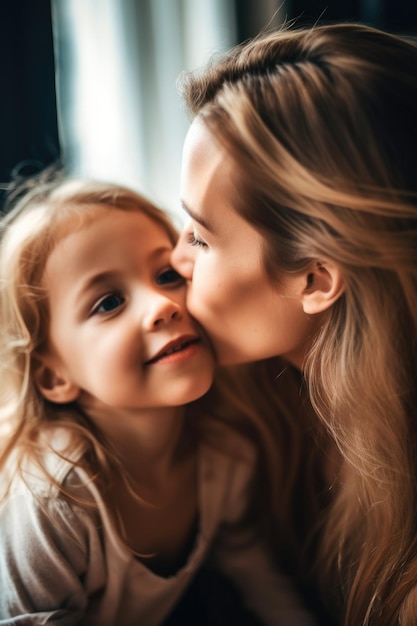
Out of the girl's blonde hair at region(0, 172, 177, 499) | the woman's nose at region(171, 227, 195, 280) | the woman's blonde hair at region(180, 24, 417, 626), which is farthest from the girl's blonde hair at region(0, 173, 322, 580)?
the woman's blonde hair at region(180, 24, 417, 626)

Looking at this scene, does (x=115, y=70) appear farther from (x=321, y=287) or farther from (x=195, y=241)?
(x=321, y=287)

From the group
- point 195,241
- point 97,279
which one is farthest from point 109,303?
point 195,241

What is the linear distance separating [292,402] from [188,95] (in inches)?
23.5

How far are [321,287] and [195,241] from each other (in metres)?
0.21

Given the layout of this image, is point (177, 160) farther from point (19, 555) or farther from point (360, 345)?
point (19, 555)

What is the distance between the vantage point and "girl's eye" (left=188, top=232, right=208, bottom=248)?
0.95 m

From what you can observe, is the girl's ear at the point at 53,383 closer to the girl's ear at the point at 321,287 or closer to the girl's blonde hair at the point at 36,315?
the girl's blonde hair at the point at 36,315

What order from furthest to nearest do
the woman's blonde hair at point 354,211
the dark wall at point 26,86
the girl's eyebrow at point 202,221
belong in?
the dark wall at point 26,86 < the girl's eyebrow at point 202,221 < the woman's blonde hair at point 354,211

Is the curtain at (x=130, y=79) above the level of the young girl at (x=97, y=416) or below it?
above

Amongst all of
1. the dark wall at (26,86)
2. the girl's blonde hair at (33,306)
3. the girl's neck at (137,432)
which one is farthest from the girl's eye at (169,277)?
the dark wall at (26,86)

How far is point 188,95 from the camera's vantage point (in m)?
0.96

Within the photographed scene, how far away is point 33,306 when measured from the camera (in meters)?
1.00

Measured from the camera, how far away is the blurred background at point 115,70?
117 centimetres

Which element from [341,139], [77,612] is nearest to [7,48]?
[341,139]
